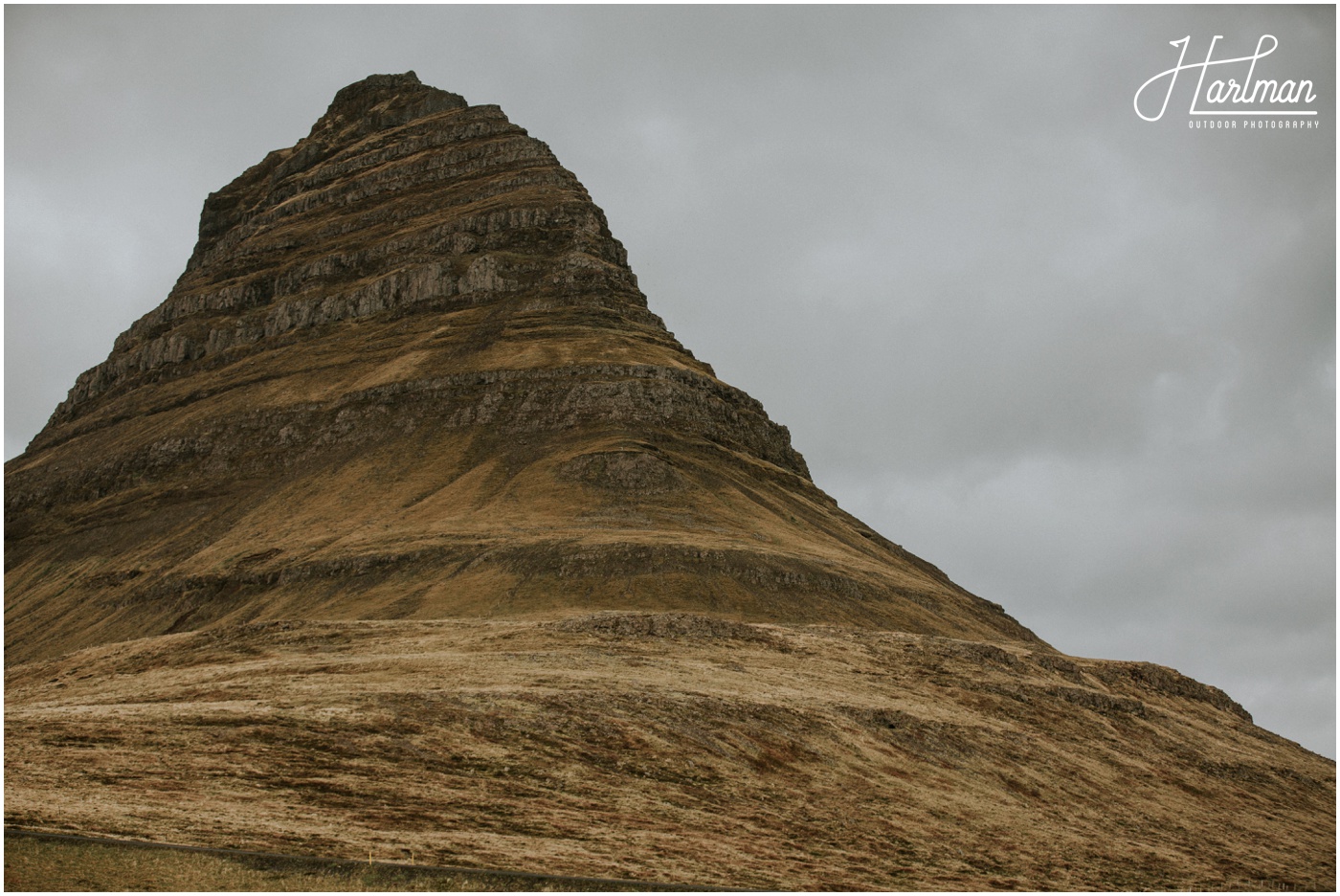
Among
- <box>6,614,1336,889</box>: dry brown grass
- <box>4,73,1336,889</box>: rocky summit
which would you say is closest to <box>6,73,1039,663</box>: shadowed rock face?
<box>4,73,1336,889</box>: rocky summit

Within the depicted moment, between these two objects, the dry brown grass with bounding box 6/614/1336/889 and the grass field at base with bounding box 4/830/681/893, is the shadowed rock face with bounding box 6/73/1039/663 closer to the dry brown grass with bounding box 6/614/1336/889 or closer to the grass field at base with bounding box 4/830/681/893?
the dry brown grass with bounding box 6/614/1336/889

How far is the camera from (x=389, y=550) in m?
97.4

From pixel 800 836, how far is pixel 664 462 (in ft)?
247

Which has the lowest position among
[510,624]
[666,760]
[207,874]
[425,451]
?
[207,874]

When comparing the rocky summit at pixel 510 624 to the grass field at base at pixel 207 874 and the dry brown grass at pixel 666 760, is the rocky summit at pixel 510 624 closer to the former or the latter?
the dry brown grass at pixel 666 760

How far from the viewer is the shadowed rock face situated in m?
93.0

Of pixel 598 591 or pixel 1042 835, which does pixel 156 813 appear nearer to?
pixel 1042 835

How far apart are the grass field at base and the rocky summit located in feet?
5.21

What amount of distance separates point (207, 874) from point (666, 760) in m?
18.9

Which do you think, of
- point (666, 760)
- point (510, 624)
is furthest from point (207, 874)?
point (510, 624)

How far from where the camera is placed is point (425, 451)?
407ft

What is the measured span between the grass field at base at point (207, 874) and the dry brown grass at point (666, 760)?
1.26 metres

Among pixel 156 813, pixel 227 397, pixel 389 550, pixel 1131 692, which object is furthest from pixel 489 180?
pixel 156 813

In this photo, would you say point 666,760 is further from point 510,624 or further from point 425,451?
point 425,451
